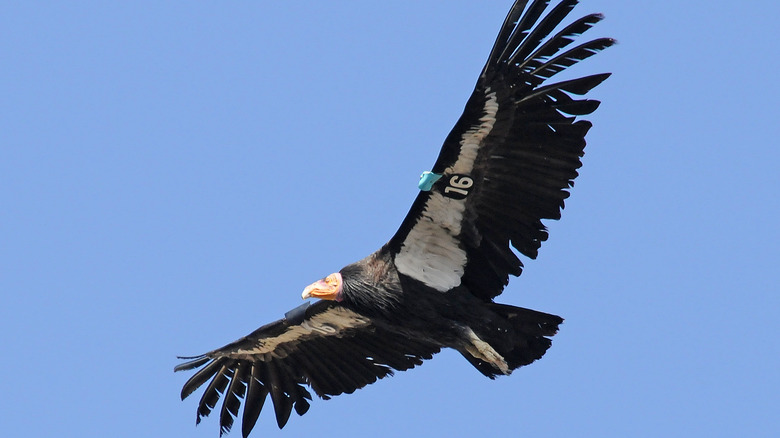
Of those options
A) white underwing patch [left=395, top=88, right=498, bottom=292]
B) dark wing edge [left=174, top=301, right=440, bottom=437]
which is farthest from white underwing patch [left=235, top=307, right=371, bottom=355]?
white underwing patch [left=395, top=88, right=498, bottom=292]

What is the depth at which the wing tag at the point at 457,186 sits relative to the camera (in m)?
13.6

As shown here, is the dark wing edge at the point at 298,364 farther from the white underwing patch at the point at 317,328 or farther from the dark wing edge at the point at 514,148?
the dark wing edge at the point at 514,148

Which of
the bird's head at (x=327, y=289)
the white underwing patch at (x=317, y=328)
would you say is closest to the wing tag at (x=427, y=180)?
the bird's head at (x=327, y=289)

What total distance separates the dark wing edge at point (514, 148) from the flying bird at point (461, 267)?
13 millimetres

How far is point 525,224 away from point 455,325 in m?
1.50

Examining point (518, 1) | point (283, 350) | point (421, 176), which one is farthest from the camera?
point (283, 350)

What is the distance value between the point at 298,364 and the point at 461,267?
9.41 feet

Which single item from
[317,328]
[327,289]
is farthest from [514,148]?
[317,328]

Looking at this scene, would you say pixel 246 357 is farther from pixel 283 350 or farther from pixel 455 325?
pixel 455 325

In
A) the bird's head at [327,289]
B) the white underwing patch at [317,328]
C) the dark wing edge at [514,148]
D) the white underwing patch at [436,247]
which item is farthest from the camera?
the white underwing patch at [317,328]

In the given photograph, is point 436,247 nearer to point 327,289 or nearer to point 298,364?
point 327,289

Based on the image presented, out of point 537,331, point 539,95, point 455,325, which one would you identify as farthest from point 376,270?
point 539,95

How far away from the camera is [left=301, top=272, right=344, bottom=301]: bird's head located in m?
14.5

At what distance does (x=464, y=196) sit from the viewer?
13789mm
